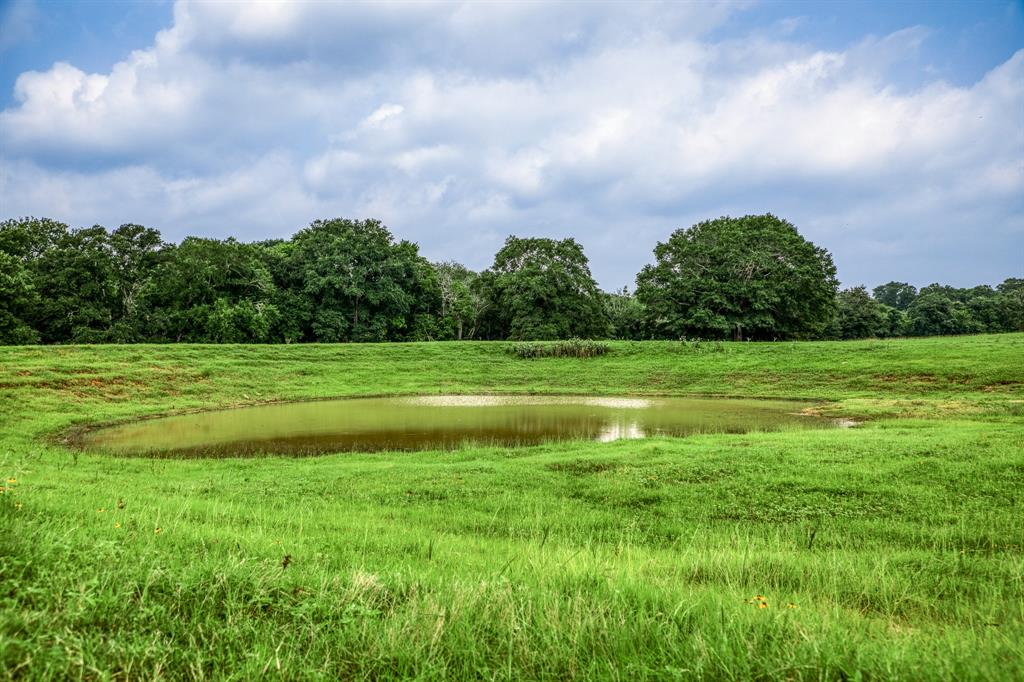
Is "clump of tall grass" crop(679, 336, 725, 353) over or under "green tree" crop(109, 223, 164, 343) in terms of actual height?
under

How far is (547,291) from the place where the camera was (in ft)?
198

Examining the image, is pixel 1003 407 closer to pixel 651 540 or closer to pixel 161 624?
pixel 651 540

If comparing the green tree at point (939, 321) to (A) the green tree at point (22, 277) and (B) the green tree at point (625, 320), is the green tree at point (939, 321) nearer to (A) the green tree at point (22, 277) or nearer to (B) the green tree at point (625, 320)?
(B) the green tree at point (625, 320)

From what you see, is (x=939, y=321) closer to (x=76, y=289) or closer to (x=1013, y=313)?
(x=1013, y=313)

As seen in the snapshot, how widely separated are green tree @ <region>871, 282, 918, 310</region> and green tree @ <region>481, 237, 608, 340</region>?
134413 mm

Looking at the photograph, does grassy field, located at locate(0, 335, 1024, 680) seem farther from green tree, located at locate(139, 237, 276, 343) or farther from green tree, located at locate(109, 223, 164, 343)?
green tree, located at locate(109, 223, 164, 343)

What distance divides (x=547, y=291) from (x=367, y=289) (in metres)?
20.2

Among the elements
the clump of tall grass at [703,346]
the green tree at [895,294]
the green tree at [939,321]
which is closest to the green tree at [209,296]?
the clump of tall grass at [703,346]

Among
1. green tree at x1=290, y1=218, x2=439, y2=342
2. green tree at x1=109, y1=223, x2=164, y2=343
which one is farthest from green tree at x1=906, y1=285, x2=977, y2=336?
green tree at x1=109, y1=223, x2=164, y2=343

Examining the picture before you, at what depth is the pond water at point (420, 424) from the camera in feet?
58.7

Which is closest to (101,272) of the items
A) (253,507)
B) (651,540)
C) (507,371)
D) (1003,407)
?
(507,371)

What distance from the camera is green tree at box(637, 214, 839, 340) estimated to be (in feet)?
178

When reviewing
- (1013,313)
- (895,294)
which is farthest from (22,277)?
(895,294)

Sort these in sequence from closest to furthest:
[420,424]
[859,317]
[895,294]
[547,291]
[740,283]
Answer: [420,424] < [740,283] < [547,291] < [859,317] < [895,294]
